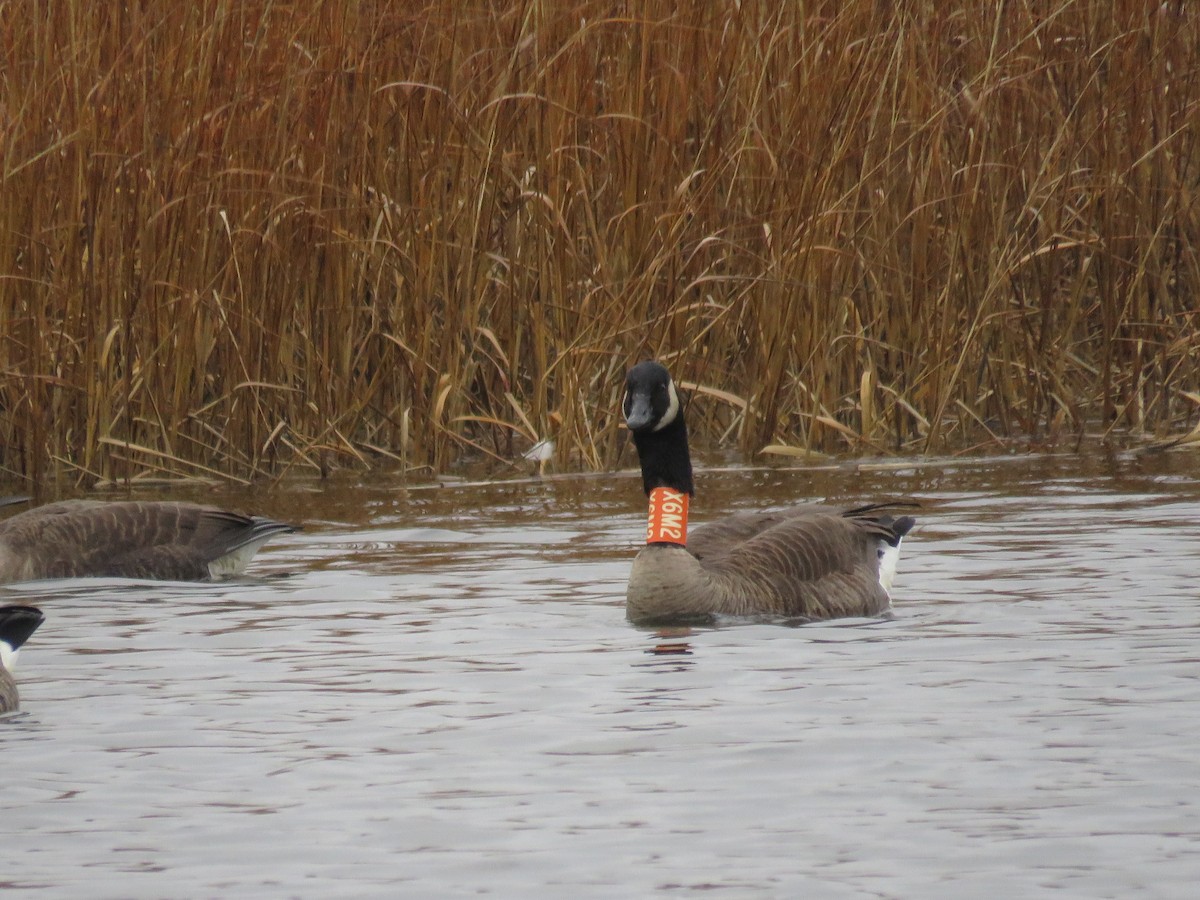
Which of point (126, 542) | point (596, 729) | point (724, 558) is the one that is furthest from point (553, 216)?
point (596, 729)

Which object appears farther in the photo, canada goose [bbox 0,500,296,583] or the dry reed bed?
the dry reed bed

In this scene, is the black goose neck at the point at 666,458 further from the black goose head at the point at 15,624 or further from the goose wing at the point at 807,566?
the black goose head at the point at 15,624

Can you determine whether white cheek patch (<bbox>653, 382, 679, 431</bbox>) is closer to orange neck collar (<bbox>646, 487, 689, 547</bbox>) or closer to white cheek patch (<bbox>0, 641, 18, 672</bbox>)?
orange neck collar (<bbox>646, 487, 689, 547</bbox>)

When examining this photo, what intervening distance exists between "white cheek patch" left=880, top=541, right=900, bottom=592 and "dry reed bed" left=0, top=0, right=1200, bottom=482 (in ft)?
7.79

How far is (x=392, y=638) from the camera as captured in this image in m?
7.43

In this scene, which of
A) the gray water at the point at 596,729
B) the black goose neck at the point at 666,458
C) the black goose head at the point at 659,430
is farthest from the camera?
the black goose neck at the point at 666,458

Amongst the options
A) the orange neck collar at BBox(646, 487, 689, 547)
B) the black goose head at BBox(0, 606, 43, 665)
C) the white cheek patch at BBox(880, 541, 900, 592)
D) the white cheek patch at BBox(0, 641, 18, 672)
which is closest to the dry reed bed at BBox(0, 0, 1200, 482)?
the white cheek patch at BBox(880, 541, 900, 592)

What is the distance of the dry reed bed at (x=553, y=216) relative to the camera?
10141mm

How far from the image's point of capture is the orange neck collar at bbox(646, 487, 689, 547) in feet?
26.1

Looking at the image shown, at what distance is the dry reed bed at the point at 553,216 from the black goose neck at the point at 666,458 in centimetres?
240

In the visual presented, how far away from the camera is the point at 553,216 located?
10570 mm

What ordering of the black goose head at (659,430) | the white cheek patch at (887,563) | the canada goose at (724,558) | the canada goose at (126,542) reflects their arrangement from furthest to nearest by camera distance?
the canada goose at (126,542) < the white cheek patch at (887,563) < the black goose head at (659,430) < the canada goose at (724,558)

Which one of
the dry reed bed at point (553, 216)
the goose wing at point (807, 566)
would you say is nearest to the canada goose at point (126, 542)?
the dry reed bed at point (553, 216)

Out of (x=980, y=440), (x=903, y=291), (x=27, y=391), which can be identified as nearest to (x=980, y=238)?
(x=903, y=291)
